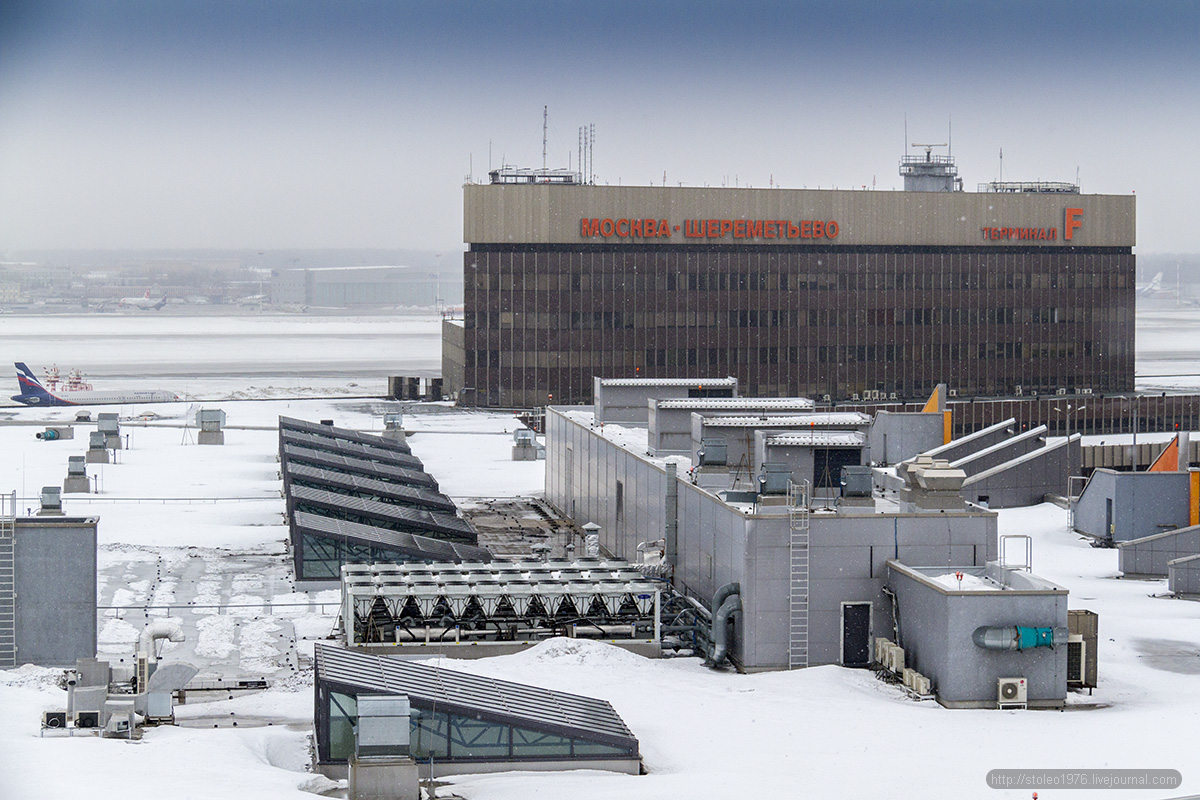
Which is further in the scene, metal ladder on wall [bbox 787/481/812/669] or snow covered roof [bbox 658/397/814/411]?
snow covered roof [bbox 658/397/814/411]

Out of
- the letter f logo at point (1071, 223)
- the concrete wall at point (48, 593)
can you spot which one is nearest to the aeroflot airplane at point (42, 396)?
the letter f logo at point (1071, 223)

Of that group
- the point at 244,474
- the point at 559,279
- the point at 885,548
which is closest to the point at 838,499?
the point at 885,548

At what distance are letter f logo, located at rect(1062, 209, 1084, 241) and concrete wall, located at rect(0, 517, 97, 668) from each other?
382ft

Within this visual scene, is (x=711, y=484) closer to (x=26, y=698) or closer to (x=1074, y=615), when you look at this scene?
(x=1074, y=615)

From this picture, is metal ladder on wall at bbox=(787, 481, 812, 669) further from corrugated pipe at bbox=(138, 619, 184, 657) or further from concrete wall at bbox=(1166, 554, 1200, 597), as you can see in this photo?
concrete wall at bbox=(1166, 554, 1200, 597)

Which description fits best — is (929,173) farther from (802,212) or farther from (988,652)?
(988,652)

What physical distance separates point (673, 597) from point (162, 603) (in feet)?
49.3

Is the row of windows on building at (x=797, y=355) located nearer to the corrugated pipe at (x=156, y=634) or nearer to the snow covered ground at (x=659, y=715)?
the snow covered ground at (x=659, y=715)

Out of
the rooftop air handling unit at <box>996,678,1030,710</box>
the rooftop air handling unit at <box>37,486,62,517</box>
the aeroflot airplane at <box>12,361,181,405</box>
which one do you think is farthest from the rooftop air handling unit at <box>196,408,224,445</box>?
the rooftop air handling unit at <box>996,678,1030,710</box>

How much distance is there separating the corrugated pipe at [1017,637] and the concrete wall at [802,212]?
92923 mm

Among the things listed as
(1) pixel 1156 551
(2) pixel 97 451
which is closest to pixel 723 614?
(1) pixel 1156 551

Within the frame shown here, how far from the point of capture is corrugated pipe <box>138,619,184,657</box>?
35378 mm

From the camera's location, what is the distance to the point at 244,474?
78.3 meters

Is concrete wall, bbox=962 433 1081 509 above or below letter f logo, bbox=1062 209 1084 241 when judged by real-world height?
below
